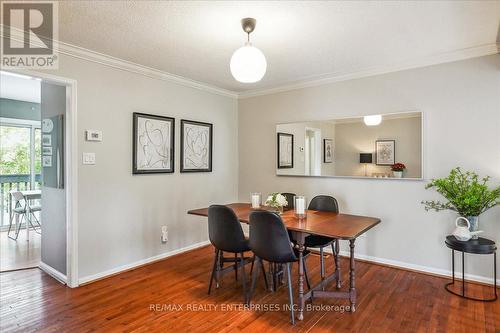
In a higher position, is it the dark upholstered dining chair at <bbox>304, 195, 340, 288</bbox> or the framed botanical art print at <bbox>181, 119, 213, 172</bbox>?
the framed botanical art print at <bbox>181, 119, 213, 172</bbox>

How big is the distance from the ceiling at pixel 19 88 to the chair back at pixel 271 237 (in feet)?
12.0

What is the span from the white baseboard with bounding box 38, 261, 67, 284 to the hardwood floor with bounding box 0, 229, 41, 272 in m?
0.22

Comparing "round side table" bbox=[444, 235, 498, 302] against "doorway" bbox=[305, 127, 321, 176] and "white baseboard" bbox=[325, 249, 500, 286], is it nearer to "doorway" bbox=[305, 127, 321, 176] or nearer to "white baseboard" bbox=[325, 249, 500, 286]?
"white baseboard" bbox=[325, 249, 500, 286]

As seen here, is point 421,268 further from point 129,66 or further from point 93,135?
point 129,66

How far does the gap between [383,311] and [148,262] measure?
2.63 meters

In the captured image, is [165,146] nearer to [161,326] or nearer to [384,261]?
[161,326]

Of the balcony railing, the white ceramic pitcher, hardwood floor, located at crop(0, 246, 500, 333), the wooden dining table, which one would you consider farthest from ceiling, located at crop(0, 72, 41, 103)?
the white ceramic pitcher

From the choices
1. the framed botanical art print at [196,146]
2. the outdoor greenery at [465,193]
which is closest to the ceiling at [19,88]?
the framed botanical art print at [196,146]

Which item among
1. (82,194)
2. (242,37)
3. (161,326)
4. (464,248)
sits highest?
(242,37)

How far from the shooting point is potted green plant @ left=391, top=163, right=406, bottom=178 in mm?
3379

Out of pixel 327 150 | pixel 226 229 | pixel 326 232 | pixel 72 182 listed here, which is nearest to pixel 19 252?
pixel 72 182

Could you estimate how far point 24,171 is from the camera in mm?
5730

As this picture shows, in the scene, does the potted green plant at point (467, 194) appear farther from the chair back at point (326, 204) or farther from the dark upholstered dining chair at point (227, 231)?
the dark upholstered dining chair at point (227, 231)

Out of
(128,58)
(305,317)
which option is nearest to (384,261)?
(305,317)
